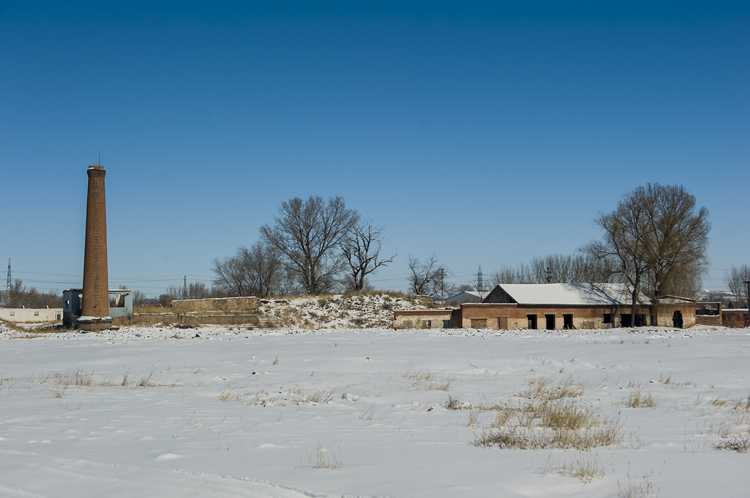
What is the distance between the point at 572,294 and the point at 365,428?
186ft

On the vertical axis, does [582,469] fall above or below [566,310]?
below

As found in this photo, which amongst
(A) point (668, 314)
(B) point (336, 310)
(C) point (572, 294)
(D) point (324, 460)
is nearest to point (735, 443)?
(D) point (324, 460)

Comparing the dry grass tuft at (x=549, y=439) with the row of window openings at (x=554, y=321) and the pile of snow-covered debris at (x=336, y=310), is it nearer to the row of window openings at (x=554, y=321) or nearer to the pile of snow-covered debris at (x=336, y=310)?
the pile of snow-covered debris at (x=336, y=310)

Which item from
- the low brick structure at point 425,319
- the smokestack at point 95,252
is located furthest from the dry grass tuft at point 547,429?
the low brick structure at point 425,319

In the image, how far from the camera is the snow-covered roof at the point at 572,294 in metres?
60.9

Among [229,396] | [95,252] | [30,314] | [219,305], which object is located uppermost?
[95,252]

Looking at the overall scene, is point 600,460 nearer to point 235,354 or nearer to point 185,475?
point 185,475

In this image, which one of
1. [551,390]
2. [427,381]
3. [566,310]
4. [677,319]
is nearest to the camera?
[551,390]

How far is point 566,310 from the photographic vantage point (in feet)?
199

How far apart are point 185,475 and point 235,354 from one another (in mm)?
19168

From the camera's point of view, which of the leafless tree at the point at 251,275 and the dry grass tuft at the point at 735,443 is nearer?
the dry grass tuft at the point at 735,443

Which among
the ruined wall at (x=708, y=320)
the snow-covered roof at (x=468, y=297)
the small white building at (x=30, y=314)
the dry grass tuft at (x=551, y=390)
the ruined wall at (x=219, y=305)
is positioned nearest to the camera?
the dry grass tuft at (x=551, y=390)

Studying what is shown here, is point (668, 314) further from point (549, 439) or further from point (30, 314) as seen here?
point (30, 314)

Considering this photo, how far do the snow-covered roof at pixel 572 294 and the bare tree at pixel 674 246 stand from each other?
9.46 ft
